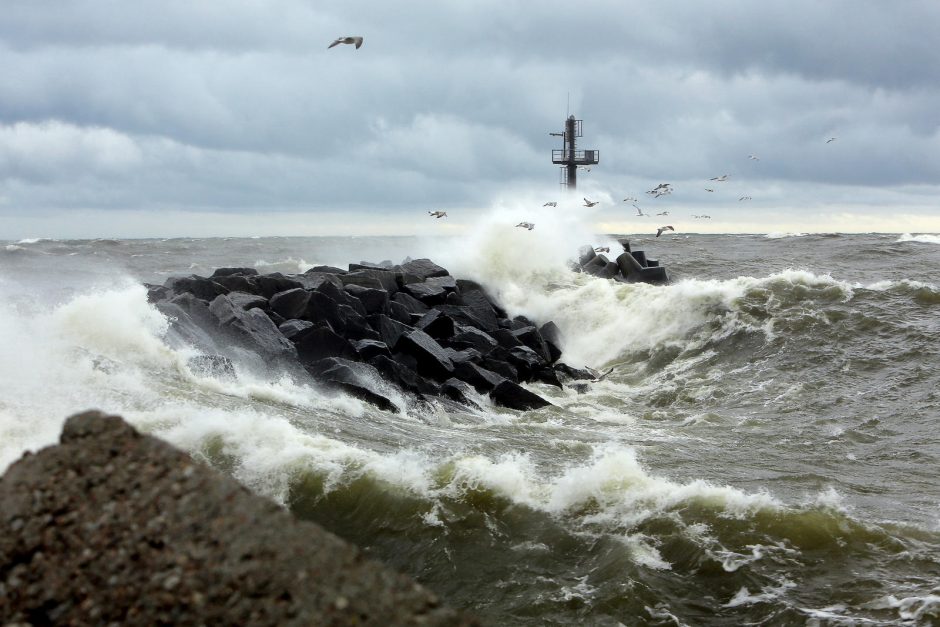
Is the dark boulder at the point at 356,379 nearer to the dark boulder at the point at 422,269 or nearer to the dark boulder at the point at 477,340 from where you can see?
the dark boulder at the point at 477,340

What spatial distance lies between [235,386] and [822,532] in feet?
20.8

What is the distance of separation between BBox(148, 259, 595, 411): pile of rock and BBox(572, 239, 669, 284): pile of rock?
20.3 ft

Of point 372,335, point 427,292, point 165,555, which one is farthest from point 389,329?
point 165,555

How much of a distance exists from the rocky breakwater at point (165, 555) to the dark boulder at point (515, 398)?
29.1ft

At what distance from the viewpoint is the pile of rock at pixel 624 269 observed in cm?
2320

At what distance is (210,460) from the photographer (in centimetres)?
705

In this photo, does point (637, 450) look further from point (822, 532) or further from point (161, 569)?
point (161, 569)

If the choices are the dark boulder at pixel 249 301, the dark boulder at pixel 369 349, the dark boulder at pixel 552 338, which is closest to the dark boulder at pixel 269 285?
the dark boulder at pixel 249 301

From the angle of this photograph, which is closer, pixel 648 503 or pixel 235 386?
pixel 648 503

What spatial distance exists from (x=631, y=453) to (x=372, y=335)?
559cm

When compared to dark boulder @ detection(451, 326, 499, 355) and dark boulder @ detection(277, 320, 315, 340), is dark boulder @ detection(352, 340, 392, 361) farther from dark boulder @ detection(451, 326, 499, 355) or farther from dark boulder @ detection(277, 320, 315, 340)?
dark boulder @ detection(451, 326, 499, 355)

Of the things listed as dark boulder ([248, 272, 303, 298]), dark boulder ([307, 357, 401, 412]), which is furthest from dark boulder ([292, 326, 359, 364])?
dark boulder ([248, 272, 303, 298])

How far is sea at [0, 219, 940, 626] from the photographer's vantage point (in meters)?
5.71

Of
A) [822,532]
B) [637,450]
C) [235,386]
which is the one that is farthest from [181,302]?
[822,532]
